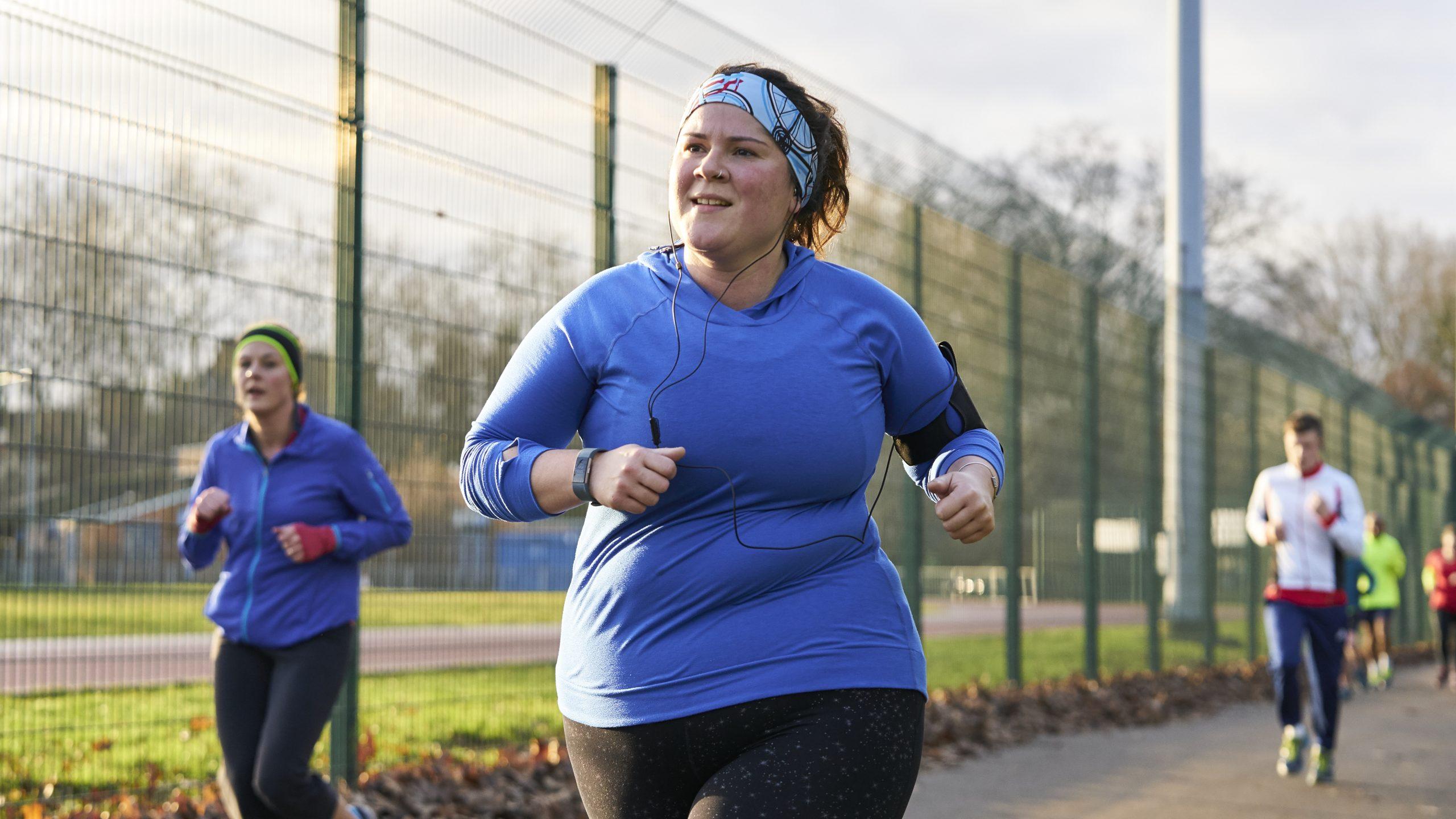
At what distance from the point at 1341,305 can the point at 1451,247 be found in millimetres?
4208

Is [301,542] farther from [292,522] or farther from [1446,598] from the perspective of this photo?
[1446,598]

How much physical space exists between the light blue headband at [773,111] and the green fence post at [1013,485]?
8846 millimetres

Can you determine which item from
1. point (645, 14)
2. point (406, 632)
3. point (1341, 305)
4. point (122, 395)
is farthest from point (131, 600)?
point (1341, 305)

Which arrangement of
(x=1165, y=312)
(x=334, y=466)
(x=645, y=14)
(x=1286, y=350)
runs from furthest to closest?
(x=1286, y=350) → (x=1165, y=312) → (x=645, y=14) → (x=334, y=466)

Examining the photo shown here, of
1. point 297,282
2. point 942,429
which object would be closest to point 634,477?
point 942,429

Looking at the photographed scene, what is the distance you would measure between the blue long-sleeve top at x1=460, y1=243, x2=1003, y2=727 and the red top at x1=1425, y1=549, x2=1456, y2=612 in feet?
53.4

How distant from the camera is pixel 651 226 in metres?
7.94

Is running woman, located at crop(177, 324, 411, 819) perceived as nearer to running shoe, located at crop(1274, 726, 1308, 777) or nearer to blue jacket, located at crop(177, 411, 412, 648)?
blue jacket, located at crop(177, 411, 412, 648)

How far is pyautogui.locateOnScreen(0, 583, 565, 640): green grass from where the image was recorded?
17.1 feet

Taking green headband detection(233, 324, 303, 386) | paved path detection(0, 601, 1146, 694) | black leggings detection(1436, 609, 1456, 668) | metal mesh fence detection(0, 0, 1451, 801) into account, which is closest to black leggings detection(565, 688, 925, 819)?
green headband detection(233, 324, 303, 386)

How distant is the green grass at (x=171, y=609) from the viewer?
5199mm

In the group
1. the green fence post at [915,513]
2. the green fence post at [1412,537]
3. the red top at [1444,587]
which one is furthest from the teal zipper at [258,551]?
the green fence post at [1412,537]

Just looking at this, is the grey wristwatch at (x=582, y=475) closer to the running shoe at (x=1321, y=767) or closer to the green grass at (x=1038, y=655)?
the running shoe at (x=1321, y=767)

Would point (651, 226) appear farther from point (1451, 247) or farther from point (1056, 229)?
point (1451, 247)
